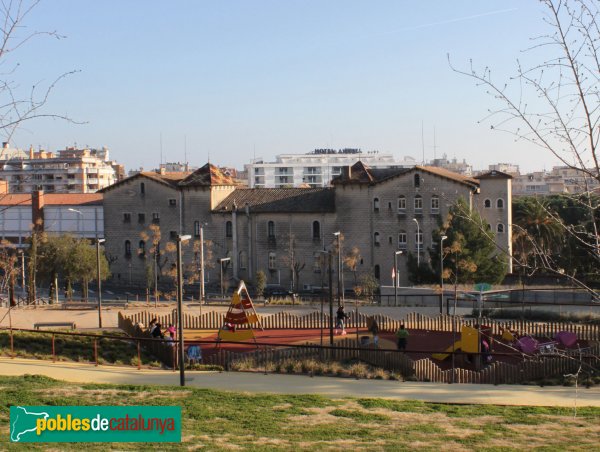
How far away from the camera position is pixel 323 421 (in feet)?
49.9

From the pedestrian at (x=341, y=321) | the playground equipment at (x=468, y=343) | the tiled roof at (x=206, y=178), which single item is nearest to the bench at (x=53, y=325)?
the pedestrian at (x=341, y=321)

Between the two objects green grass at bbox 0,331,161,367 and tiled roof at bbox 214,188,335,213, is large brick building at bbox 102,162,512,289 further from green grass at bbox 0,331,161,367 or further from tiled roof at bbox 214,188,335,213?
green grass at bbox 0,331,161,367

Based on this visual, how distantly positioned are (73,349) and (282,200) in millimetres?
33108

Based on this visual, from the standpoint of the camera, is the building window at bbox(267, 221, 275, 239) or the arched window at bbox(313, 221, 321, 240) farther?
the building window at bbox(267, 221, 275, 239)

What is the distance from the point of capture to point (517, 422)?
15445mm

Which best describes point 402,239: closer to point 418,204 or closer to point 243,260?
point 418,204

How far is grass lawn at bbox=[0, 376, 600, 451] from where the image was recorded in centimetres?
1341

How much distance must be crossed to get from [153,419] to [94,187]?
9870 cm

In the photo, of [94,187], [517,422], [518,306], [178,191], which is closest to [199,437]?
[517,422]

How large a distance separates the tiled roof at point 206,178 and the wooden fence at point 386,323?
22811 millimetres

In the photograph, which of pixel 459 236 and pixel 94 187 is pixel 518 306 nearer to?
pixel 459 236

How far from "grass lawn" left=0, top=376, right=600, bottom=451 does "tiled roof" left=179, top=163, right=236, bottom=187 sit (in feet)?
132

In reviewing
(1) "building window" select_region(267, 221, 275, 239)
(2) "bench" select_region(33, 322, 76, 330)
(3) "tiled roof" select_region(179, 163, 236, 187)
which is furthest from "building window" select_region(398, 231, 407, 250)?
(2) "bench" select_region(33, 322, 76, 330)

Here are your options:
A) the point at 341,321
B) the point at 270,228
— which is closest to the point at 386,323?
the point at 341,321
